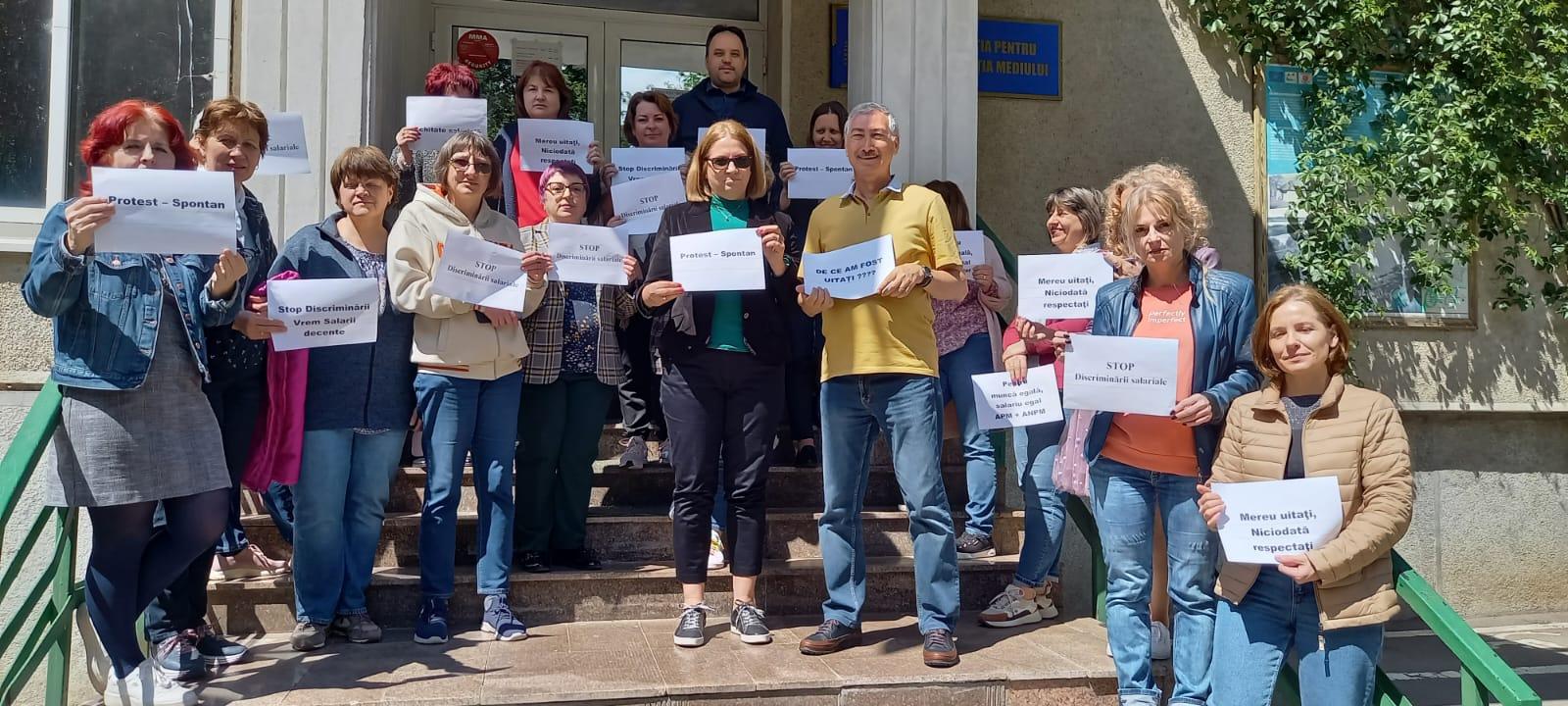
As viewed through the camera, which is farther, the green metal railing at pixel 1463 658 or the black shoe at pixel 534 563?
the black shoe at pixel 534 563

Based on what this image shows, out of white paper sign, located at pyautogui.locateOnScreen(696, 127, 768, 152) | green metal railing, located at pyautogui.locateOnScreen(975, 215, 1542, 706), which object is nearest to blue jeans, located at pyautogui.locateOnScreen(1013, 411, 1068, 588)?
green metal railing, located at pyautogui.locateOnScreen(975, 215, 1542, 706)

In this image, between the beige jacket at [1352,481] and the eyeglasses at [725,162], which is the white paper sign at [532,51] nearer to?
the eyeglasses at [725,162]

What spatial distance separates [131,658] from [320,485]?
31.9 inches

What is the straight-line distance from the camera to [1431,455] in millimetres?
7809

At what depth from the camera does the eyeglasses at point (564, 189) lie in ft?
14.2

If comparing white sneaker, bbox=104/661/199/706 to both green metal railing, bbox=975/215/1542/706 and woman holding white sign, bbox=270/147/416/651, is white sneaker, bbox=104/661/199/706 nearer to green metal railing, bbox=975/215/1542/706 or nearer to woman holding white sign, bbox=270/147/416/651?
woman holding white sign, bbox=270/147/416/651

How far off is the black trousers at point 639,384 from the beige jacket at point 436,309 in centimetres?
97

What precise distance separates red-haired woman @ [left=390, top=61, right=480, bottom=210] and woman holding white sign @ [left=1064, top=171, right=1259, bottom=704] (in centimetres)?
290

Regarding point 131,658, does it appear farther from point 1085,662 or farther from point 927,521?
point 1085,662

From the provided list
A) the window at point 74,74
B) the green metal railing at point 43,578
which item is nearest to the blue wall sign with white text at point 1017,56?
the window at point 74,74

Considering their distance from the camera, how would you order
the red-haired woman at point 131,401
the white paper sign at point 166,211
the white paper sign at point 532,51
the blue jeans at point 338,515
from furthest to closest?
the white paper sign at point 532,51 → the blue jeans at point 338,515 → the red-haired woman at point 131,401 → the white paper sign at point 166,211

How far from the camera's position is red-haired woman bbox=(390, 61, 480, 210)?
468cm

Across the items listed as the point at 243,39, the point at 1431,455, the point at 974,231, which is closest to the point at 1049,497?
the point at 974,231

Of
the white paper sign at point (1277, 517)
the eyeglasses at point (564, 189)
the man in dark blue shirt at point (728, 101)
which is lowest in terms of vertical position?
the white paper sign at point (1277, 517)
